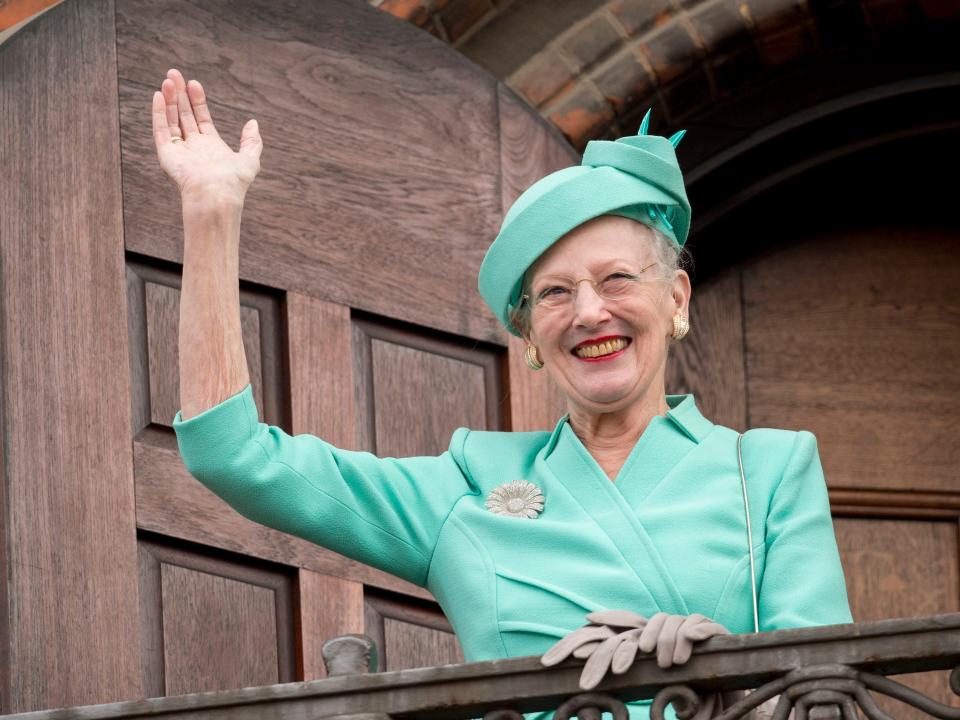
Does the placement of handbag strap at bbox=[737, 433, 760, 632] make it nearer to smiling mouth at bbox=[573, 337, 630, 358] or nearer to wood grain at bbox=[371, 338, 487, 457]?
smiling mouth at bbox=[573, 337, 630, 358]

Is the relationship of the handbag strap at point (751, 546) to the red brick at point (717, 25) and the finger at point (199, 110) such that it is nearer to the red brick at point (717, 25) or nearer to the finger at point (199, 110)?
the finger at point (199, 110)

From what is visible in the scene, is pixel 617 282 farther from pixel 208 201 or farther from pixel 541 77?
pixel 541 77

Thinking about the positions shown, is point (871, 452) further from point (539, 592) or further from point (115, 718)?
point (115, 718)

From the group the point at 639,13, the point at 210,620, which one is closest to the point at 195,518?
the point at 210,620

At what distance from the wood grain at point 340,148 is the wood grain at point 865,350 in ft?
2.71

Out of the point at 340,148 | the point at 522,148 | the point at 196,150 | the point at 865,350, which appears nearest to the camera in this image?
the point at 196,150

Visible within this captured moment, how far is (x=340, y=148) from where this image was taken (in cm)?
523

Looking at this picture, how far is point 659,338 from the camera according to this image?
13.6 ft

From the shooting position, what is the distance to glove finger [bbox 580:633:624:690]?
367 centimetres

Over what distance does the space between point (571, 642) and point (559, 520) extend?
36 cm

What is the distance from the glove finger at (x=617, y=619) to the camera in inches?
148

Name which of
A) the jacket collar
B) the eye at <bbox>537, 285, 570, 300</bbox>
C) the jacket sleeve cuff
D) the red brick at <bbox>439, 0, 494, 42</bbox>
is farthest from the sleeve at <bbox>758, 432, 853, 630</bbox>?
the red brick at <bbox>439, 0, 494, 42</bbox>

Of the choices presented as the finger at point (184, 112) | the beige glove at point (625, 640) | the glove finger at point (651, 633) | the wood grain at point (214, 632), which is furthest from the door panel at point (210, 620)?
the glove finger at point (651, 633)

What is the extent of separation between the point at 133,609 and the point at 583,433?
991mm
